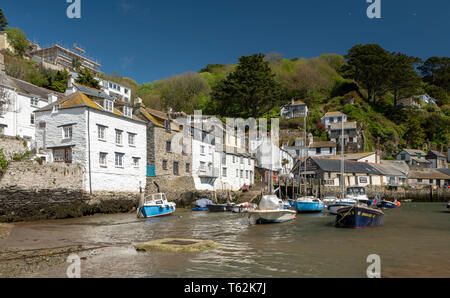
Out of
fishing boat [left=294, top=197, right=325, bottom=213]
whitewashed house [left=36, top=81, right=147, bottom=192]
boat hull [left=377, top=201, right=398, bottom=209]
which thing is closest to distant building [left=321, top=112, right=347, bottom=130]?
boat hull [left=377, top=201, right=398, bottom=209]

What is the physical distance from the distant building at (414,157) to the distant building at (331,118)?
599 inches

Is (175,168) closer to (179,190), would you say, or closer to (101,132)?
(179,190)

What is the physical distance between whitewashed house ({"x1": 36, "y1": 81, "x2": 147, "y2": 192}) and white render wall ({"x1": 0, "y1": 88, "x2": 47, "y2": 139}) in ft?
11.1

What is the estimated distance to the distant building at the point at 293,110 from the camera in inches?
3506

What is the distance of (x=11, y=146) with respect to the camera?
28516 millimetres

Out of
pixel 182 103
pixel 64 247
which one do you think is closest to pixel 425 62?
pixel 182 103

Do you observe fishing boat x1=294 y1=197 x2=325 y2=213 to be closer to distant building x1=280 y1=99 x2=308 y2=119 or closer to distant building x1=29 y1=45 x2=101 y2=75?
distant building x1=280 y1=99 x2=308 y2=119

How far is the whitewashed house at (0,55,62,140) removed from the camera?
34.0 metres

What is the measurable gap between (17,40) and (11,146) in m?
52.6

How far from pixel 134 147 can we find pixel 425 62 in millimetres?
121803

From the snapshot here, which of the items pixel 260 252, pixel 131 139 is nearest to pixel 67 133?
pixel 131 139

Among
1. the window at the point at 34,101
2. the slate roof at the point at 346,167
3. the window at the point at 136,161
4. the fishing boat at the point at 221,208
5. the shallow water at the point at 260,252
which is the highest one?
the window at the point at 34,101

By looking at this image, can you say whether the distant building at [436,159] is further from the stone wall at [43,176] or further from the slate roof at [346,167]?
the stone wall at [43,176]

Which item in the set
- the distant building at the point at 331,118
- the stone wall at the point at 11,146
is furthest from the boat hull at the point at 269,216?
the distant building at the point at 331,118
